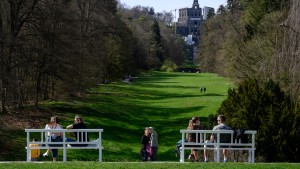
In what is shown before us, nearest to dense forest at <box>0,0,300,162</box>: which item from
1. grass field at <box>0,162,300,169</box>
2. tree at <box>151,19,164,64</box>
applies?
grass field at <box>0,162,300,169</box>

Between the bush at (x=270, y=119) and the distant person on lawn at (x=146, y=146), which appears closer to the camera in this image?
the distant person on lawn at (x=146, y=146)

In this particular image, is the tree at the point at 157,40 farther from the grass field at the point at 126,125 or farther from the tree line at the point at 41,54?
the tree line at the point at 41,54

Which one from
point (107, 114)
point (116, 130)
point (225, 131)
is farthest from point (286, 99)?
point (107, 114)

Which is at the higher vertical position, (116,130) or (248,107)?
(248,107)

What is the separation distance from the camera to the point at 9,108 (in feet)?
109

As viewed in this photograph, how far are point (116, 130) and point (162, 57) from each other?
126m

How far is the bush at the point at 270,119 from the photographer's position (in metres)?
18.2

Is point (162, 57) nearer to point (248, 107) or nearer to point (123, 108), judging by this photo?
point (123, 108)

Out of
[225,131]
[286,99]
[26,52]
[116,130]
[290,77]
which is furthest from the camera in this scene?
[116,130]

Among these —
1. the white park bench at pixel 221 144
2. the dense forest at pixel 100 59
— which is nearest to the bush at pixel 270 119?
the dense forest at pixel 100 59

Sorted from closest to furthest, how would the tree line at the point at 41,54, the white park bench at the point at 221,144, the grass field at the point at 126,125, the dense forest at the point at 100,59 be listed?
the grass field at the point at 126,125 < the white park bench at the point at 221,144 < the dense forest at the point at 100,59 < the tree line at the point at 41,54

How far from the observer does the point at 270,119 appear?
18344mm

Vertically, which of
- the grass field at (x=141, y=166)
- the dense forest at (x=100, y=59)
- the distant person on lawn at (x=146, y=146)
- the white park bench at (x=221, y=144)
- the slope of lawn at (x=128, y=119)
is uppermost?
the dense forest at (x=100, y=59)

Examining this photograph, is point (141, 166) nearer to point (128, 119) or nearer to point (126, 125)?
point (126, 125)
